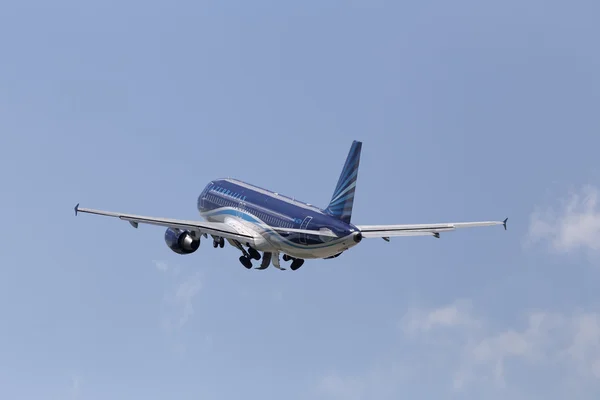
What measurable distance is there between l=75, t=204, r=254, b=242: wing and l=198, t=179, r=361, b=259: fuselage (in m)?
1.39

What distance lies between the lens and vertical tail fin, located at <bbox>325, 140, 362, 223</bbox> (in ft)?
258

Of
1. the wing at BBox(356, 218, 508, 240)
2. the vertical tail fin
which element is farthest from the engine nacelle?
the wing at BBox(356, 218, 508, 240)

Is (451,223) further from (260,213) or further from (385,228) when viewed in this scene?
(260,213)

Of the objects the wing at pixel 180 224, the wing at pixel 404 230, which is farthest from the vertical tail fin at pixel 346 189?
the wing at pixel 180 224

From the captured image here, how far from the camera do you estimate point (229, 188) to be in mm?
93250

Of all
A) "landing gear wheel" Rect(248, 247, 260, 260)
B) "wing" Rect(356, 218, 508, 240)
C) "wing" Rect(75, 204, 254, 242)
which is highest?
"wing" Rect(356, 218, 508, 240)

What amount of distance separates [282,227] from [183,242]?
25.5 ft

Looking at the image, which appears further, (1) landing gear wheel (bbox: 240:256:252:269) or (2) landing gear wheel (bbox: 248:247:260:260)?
(1) landing gear wheel (bbox: 240:256:252:269)

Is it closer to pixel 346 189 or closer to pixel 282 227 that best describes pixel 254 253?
pixel 282 227

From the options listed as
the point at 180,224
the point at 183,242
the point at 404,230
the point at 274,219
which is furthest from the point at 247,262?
the point at 404,230

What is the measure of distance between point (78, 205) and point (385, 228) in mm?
20720

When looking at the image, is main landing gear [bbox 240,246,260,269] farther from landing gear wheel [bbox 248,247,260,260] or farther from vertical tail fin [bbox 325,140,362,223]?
vertical tail fin [bbox 325,140,362,223]

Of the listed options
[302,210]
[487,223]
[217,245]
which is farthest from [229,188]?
[487,223]

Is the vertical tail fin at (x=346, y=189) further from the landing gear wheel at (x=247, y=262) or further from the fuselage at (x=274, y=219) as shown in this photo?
the landing gear wheel at (x=247, y=262)
